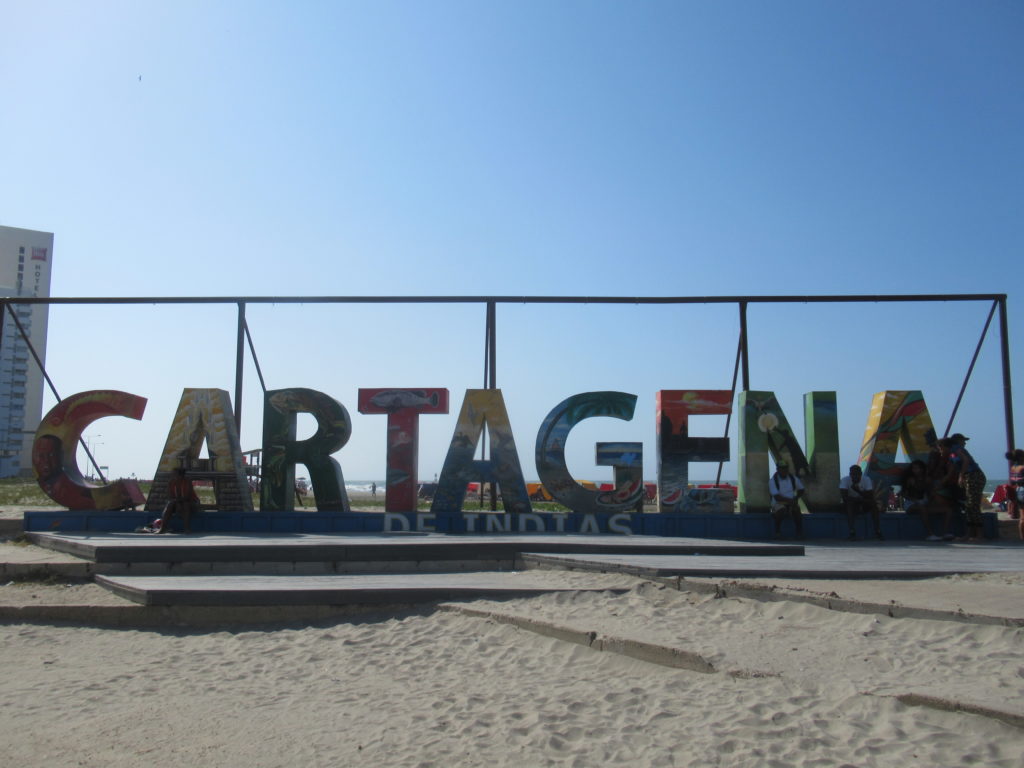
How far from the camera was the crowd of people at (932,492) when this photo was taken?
13.0 m

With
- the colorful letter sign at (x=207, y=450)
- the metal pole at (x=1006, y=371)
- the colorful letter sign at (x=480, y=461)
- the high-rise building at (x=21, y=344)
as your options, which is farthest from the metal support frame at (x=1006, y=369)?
the high-rise building at (x=21, y=344)

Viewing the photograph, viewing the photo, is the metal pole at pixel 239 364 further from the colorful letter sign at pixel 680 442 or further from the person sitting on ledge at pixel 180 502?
the colorful letter sign at pixel 680 442

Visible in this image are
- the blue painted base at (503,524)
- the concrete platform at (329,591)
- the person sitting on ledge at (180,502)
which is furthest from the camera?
the blue painted base at (503,524)

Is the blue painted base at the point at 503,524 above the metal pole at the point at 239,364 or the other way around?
the other way around

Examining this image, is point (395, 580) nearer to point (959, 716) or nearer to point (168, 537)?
point (168, 537)

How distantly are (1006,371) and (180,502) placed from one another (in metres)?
13.9

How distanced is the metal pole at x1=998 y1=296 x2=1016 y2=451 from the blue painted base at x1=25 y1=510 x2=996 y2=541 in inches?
56.7

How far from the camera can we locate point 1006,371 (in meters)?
14.1

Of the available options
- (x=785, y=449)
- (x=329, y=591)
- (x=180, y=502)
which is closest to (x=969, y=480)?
(x=785, y=449)

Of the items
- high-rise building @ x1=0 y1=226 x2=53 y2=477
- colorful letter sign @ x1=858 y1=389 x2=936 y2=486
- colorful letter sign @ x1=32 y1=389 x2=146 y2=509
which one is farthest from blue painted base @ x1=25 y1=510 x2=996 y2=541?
high-rise building @ x1=0 y1=226 x2=53 y2=477

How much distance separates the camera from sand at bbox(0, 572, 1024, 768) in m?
4.41

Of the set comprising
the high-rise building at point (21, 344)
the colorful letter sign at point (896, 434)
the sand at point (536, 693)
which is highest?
the high-rise building at point (21, 344)

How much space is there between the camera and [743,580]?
A: 7.49m

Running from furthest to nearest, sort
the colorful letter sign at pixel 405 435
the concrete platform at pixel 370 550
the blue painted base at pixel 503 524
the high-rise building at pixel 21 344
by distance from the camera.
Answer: the high-rise building at pixel 21 344 → the colorful letter sign at pixel 405 435 → the blue painted base at pixel 503 524 → the concrete platform at pixel 370 550
